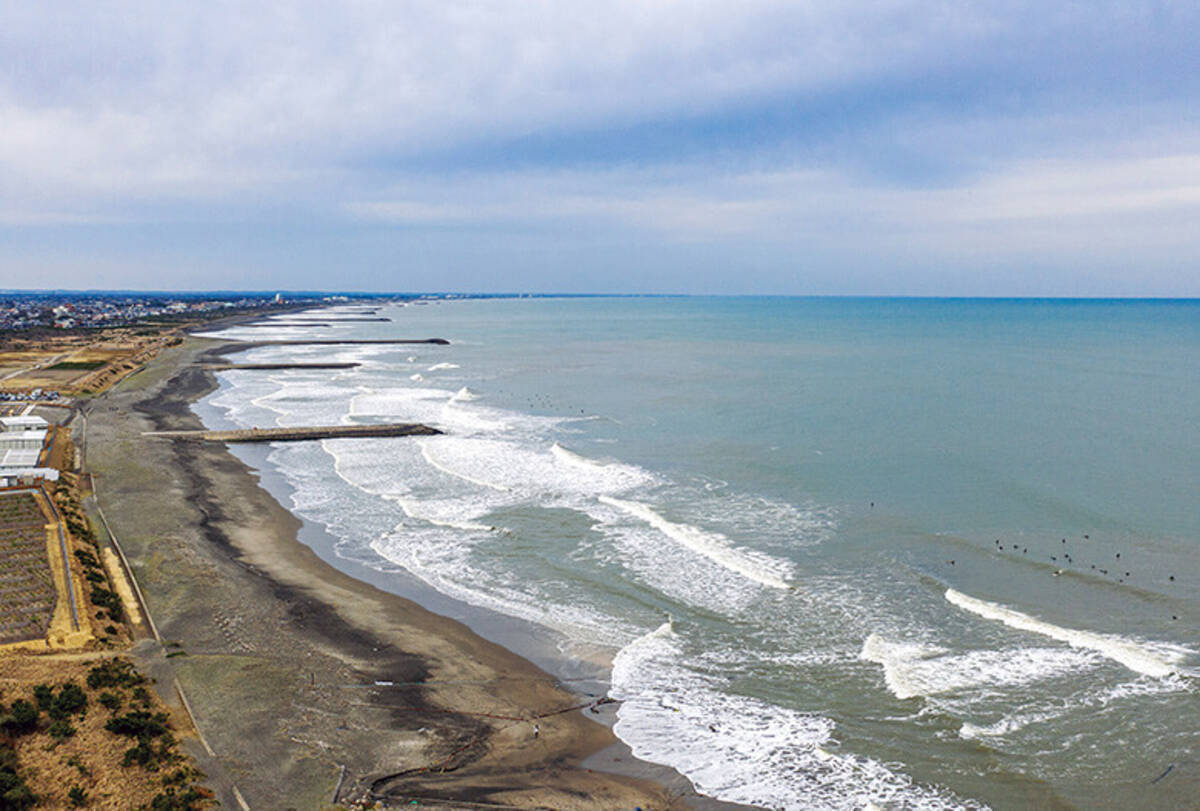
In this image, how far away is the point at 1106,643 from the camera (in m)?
25.8

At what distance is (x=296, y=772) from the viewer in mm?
18938

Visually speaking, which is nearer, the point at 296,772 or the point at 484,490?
the point at 296,772

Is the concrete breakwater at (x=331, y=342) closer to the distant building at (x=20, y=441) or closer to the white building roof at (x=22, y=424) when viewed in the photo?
the white building roof at (x=22, y=424)

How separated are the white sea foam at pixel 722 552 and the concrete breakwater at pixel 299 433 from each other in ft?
89.7

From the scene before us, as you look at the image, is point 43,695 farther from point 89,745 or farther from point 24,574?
point 24,574

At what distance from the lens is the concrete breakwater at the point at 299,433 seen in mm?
59719

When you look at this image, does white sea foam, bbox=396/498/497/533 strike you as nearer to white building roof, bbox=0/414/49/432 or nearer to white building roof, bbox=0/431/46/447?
white building roof, bbox=0/431/46/447

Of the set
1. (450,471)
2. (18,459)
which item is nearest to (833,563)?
(450,471)

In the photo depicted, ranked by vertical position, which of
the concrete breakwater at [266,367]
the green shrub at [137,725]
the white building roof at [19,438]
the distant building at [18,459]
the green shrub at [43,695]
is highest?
the concrete breakwater at [266,367]

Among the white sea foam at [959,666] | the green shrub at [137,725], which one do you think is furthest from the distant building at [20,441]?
the white sea foam at [959,666]

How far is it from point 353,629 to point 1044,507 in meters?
34.7

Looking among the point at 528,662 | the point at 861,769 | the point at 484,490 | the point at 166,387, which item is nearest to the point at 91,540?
the point at 484,490

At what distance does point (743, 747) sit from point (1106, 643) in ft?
46.8

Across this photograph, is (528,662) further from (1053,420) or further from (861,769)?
(1053,420)
